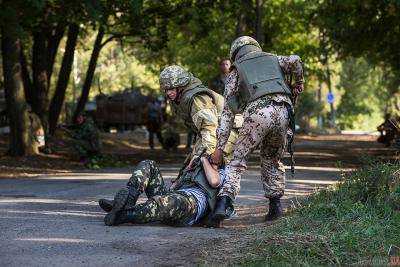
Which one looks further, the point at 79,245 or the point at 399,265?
the point at 79,245

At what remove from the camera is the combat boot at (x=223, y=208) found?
651 cm

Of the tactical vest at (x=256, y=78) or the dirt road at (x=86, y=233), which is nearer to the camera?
the dirt road at (x=86, y=233)

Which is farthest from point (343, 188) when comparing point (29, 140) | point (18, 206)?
point (29, 140)

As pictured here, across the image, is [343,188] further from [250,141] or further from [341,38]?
[341,38]

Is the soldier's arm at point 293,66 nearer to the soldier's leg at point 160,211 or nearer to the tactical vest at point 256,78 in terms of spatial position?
the tactical vest at point 256,78

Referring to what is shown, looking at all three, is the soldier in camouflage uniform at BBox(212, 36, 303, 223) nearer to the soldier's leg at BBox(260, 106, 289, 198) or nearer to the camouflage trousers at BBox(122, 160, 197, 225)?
the soldier's leg at BBox(260, 106, 289, 198)

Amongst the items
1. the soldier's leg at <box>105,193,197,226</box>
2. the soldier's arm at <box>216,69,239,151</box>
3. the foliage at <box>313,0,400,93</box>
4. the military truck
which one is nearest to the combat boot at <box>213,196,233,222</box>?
the soldier's leg at <box>105,193,197,226</box>

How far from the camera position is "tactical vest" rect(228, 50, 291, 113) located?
6.57 meters

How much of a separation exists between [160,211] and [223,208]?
0.56m

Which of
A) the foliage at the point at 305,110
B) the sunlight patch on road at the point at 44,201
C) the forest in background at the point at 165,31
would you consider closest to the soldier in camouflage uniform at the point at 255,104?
the sunlight patch on road at the point at 44,201

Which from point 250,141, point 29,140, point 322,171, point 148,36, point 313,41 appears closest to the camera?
point 250,141

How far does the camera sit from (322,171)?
14.2 metres

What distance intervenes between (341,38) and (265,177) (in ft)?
52.3

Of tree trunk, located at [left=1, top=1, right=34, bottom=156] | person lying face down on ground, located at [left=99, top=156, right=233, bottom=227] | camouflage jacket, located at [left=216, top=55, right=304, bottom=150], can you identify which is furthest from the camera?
tree trunk, located at [left=1, top=1, right=34, bottom=156]
